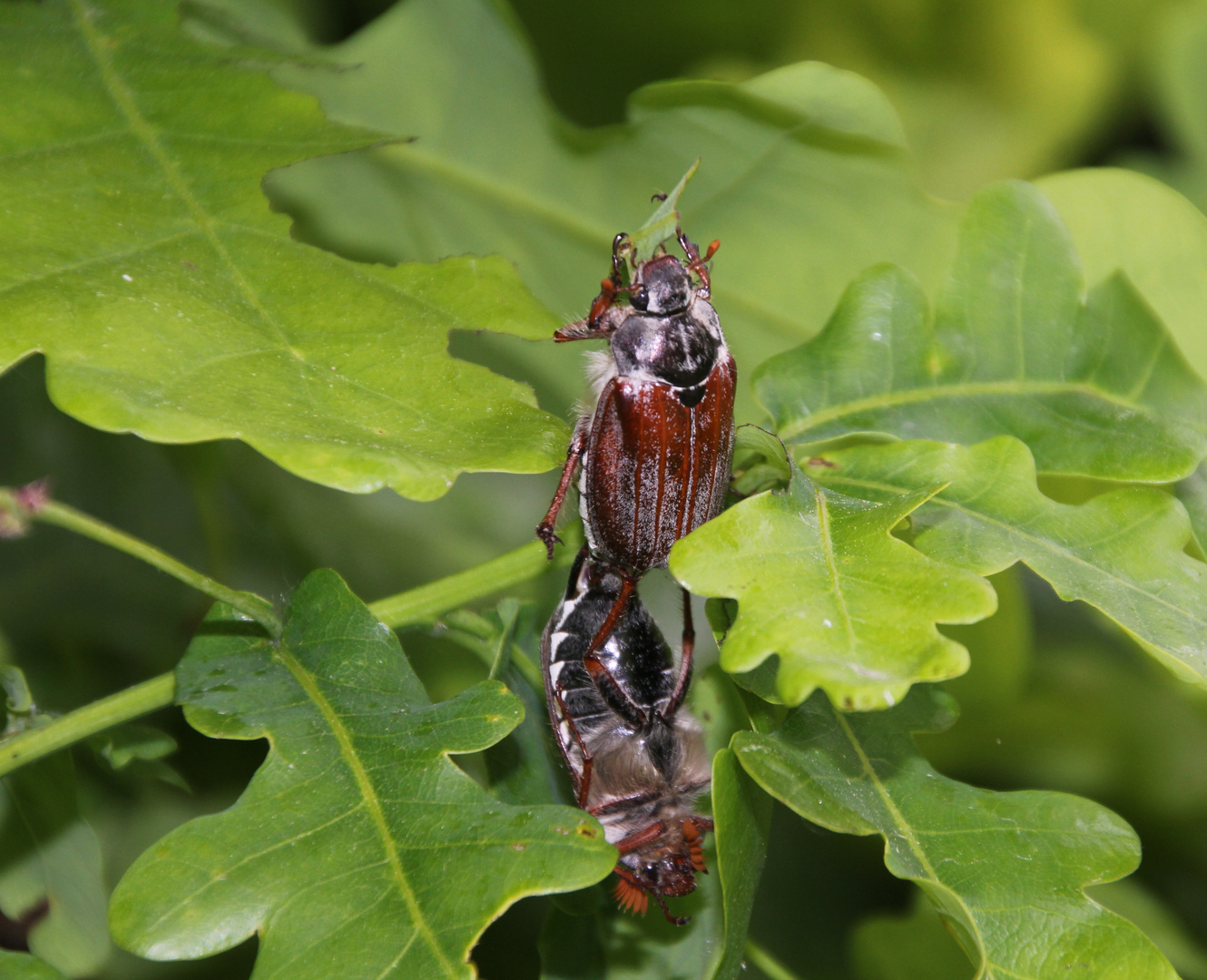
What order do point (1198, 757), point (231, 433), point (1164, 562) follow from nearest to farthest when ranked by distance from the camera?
1. point (231, 433)
2. point (1164, 562)
3. point (1198, 757)

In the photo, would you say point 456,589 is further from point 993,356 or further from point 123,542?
point 993,356

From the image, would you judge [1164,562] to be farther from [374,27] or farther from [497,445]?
[374,27]

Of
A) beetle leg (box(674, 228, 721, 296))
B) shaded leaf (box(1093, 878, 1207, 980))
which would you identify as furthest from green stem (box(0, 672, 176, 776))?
shaded leaf (box(1093, 878, 1207, 980))

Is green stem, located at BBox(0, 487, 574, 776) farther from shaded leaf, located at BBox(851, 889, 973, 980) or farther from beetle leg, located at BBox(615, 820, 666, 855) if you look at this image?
shaded leaf, located at BBox(851, 889, 973, 980)

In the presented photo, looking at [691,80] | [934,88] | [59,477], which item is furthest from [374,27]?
[934,88]

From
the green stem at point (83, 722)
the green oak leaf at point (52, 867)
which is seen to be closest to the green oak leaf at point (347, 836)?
the green stem at point (83, 722)

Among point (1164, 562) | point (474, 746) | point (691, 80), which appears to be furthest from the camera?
point (691, 80)

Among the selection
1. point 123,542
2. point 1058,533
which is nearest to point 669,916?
point 1058,533
